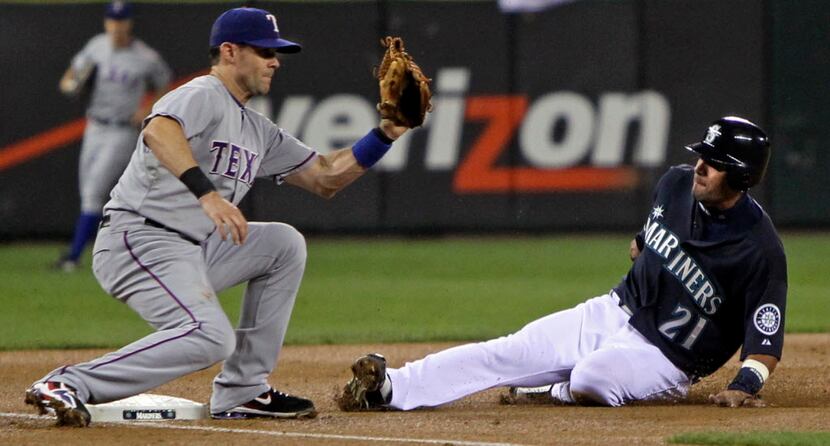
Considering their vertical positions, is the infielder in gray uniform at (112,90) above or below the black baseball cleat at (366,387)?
above

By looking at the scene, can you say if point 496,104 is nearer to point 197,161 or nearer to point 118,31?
point 118,31

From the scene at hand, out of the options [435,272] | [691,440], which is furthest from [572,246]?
[691,440]

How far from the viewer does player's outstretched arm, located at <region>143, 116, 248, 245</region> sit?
5.18 m

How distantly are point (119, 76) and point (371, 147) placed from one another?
713 cm

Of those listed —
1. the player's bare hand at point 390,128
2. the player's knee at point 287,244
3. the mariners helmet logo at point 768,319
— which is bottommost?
the mariners helmet logo at point 768,319

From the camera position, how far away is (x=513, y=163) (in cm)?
1467

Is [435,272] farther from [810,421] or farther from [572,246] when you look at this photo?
[810,421]

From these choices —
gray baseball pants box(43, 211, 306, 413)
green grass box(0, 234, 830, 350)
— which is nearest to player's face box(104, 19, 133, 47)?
green grass box(0, 234, 830, 350)

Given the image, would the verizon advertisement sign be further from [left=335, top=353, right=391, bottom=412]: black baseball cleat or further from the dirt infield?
[left=335, top=353, right=391, bottom=412]: black baseball cleat

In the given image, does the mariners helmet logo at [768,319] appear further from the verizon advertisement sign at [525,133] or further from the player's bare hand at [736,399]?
the verizon advertisement sign at [525,133]

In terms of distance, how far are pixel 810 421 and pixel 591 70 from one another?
933cm

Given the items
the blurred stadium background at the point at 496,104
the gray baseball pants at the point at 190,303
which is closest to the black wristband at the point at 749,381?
the gray baseball pants at the point at 190,303

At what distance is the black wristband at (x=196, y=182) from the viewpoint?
17.2 ft

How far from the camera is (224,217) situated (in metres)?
5.17
